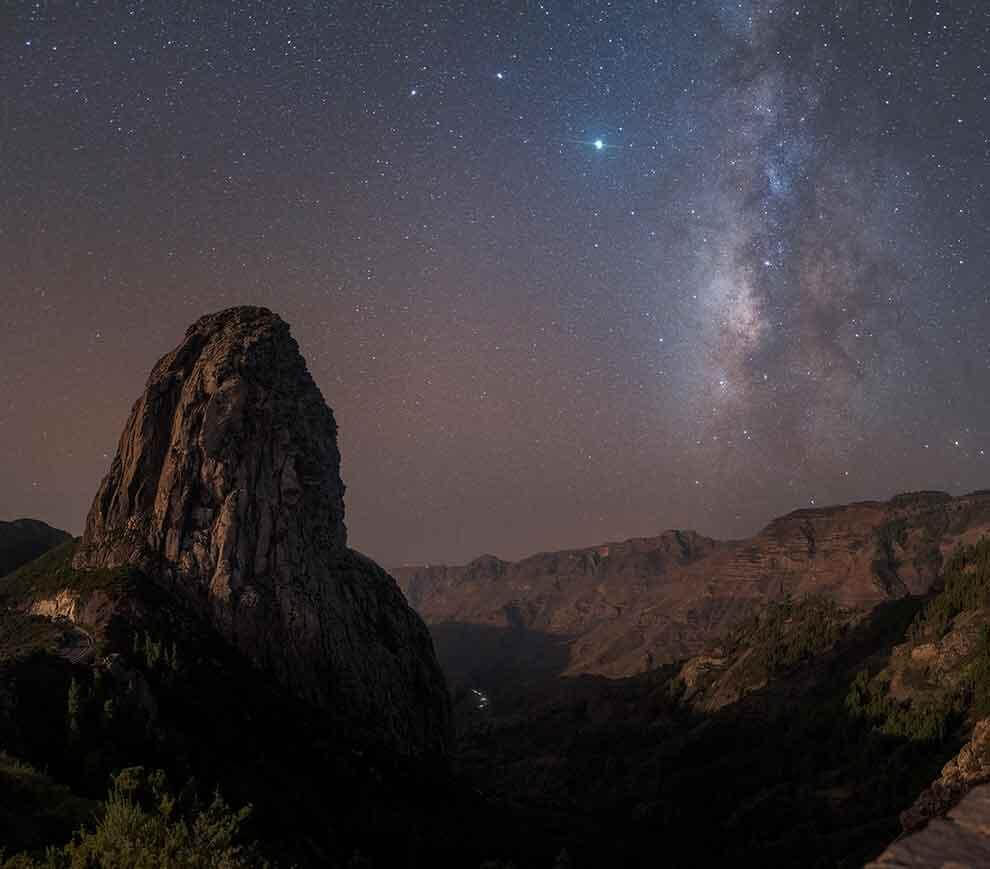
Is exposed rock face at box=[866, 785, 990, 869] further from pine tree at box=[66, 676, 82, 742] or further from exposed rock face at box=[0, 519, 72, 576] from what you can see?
exposed rock face at box=[0, 519, 72, 576]

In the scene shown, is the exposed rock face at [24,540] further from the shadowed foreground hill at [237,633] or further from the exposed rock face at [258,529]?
the exposed rock face at [258,529]

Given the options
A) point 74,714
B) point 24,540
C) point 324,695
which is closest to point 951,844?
point 74,714

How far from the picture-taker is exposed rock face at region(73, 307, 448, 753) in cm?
7088

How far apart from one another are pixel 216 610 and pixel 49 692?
108 feet

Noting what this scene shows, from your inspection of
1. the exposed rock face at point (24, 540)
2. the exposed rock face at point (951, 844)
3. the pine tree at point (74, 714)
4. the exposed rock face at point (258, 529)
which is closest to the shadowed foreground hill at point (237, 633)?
the pine tree at point (74, 714)

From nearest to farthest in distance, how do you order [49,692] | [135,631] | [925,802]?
[925,802] → [49,692] → [135,631]

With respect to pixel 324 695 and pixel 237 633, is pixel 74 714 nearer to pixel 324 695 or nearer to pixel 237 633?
pixel 237 633

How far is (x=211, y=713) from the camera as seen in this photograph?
49.5 metres

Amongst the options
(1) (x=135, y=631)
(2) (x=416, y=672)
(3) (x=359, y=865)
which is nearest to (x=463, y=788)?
(2) (x=416, y=672)

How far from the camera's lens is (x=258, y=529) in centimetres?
7538

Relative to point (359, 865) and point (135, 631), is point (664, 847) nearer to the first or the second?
point (359, 865)

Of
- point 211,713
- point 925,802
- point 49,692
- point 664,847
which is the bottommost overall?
point 664,847

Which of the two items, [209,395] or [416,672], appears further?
[416,672]

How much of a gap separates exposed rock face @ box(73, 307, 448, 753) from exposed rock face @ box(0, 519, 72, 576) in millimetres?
50610
